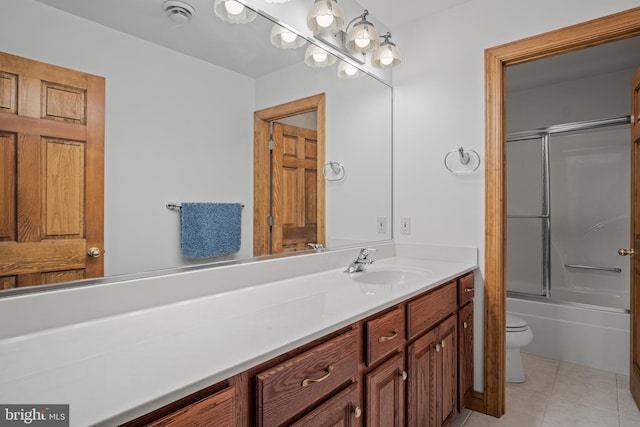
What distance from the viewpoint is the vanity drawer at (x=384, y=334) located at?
1.18 m

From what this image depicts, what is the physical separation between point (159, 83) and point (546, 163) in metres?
3.39

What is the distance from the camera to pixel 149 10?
3.85 ft

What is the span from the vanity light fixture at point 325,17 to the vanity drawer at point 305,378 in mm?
1407

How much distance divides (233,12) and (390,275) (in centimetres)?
143

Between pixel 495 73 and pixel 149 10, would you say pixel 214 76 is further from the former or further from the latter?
pixel 495 73

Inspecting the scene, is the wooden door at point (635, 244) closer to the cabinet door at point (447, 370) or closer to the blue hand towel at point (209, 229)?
the cabinet door at point (447, 370)

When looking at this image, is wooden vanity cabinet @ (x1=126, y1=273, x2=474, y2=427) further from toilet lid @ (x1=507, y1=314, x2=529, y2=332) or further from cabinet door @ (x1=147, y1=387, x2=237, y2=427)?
toilet lid @ (x1=507, y1=314, x2=529, y2=332)

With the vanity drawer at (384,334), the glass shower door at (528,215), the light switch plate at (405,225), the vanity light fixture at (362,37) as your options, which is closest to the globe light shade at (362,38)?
the vanity light fixture at (362,37)

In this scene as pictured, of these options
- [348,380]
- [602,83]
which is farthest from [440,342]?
[602,83]

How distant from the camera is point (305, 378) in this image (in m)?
0.93

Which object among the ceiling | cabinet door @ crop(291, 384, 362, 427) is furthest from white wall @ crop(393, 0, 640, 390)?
cabinet door @ crop(291, 384, 362, 427)

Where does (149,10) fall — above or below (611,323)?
above

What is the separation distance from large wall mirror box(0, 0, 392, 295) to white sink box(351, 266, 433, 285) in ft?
2.11

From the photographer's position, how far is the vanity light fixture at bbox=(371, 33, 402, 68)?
2.13 metres
